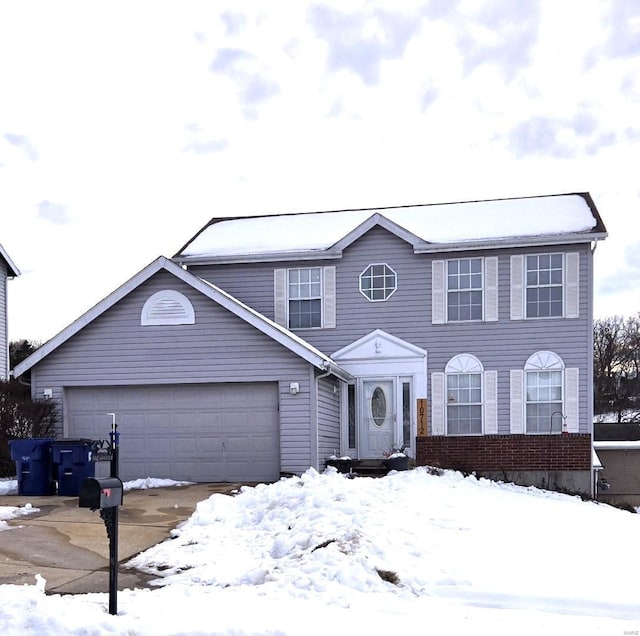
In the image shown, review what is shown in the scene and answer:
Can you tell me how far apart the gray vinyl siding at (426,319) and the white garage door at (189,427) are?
9.74 feet

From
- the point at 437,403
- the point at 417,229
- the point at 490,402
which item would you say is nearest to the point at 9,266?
the point at 417,229

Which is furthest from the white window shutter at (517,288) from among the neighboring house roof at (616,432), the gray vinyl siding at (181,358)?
the neighboring house roof at (616,432)

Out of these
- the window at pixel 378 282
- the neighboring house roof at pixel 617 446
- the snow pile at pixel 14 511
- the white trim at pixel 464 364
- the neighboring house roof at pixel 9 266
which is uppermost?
the neighboring house roof at pixel 9 266

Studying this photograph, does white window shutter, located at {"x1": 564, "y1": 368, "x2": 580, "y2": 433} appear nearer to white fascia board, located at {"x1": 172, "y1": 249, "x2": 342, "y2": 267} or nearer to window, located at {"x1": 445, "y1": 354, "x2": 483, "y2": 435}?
window, located at {"x1": 445, "y1": 354, "x2": 483, "y2": 435}

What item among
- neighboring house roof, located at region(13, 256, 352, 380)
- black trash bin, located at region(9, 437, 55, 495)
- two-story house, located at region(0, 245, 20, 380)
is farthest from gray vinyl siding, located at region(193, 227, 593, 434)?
two-story house, located at region(0, 245, 20, 380)

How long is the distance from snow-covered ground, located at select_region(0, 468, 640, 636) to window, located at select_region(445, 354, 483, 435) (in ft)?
19.5

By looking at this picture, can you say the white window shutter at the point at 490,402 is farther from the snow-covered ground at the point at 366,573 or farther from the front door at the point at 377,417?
the snow-covered ground at the point at 366,573

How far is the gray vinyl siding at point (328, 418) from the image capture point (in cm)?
1513

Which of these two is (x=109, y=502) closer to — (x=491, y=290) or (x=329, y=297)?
(x=329, y=297)

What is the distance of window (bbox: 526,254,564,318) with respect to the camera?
1638 centimetres

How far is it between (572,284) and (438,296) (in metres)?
3.00

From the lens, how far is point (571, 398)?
53.2ft

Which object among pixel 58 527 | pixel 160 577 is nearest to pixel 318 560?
pixel 160 577

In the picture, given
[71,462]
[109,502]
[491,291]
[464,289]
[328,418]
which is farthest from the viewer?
[464,289]
